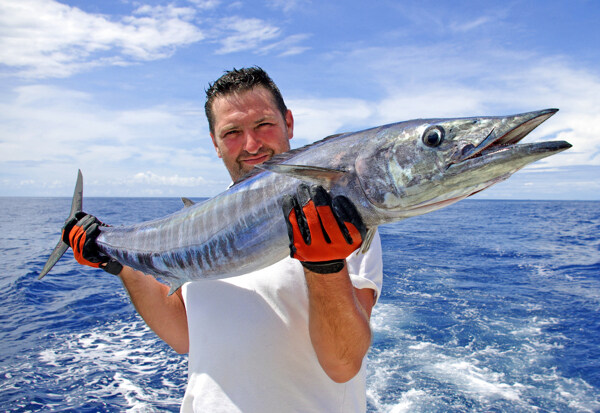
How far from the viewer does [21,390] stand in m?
5.39

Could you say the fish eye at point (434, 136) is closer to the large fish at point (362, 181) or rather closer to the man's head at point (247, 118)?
the large fish at point (362, 181)

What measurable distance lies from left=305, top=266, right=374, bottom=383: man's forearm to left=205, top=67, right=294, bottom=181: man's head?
1.04m

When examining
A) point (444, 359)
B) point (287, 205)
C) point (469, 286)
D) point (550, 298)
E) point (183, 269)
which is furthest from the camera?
point (469, 286)

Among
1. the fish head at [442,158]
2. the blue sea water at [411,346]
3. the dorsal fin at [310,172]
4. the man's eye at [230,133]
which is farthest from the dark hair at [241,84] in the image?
the blue sea water at [411,346]

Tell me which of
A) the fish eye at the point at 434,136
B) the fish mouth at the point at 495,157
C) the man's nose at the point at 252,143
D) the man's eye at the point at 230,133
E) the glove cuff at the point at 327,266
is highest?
the man's eye at the point at 230,133

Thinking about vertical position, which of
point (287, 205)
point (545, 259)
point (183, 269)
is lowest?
point (545, 259)

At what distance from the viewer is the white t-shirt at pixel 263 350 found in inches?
81.3

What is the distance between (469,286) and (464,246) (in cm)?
778

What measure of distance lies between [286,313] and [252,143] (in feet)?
3.77

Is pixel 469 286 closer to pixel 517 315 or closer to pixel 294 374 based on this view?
pixel 517 315

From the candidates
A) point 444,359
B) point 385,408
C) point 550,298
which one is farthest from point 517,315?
point 385,408

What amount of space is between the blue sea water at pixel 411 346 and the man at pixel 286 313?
3588mm

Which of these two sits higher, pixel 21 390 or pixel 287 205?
pixel 287 205

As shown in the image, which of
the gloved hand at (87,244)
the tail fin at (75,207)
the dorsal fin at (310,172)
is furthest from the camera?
the tail fin at (75,207)
